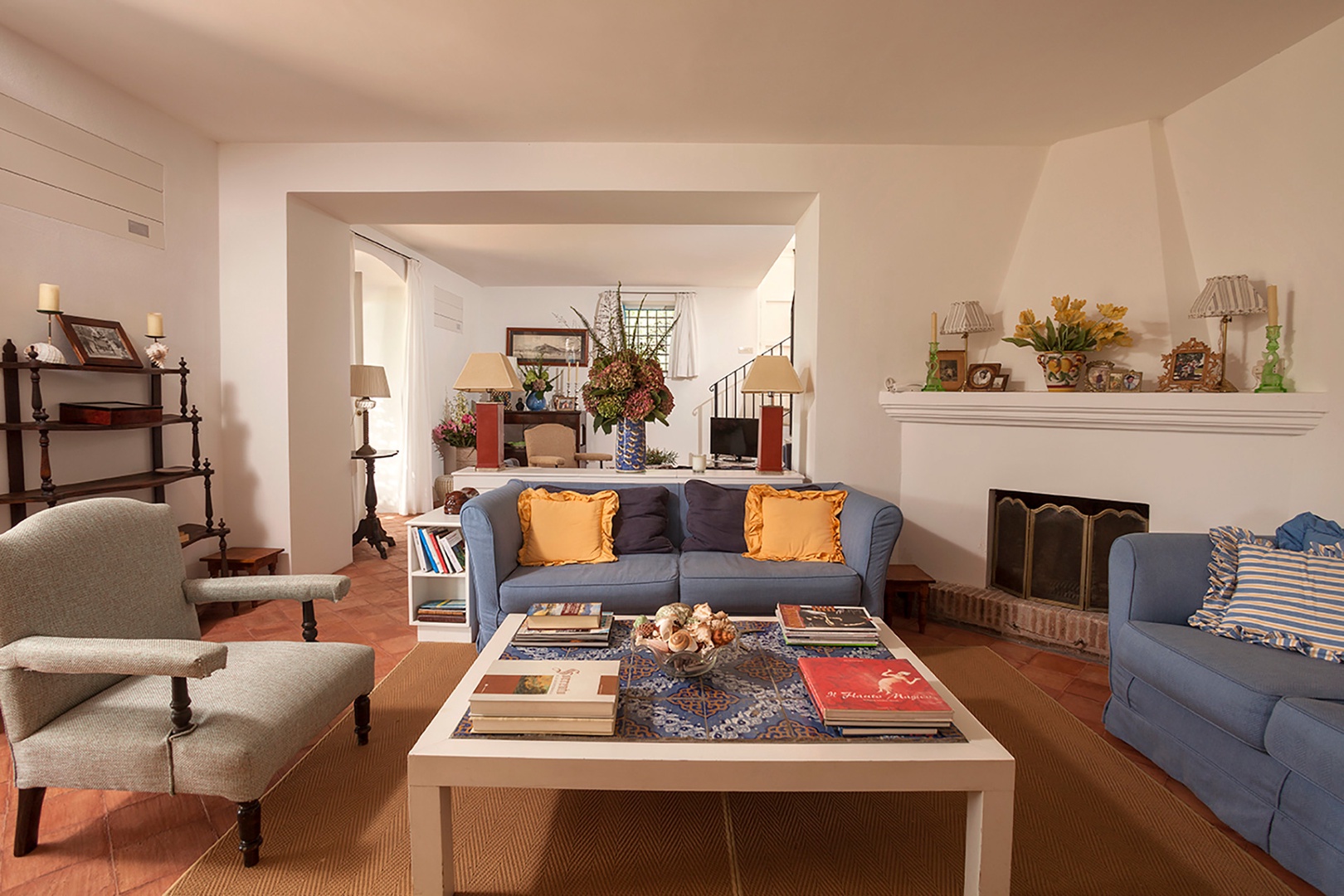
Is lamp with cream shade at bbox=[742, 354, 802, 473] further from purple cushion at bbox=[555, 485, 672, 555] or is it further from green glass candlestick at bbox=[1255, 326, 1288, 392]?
green glass candlestick at bbox=[1255, 326, 1288, 392]

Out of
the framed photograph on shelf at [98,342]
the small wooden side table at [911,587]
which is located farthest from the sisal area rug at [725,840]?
the framed photograph on shelf at [98,342]

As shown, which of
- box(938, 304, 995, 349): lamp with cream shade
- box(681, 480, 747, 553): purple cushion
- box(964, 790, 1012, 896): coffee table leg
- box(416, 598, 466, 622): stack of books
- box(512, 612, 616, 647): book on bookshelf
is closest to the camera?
box(964, 790, 1012, 896): coffee table leg

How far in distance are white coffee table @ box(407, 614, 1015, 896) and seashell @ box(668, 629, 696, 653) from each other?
1.11ft

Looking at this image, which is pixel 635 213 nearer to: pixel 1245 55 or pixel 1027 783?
pixel 1245 55

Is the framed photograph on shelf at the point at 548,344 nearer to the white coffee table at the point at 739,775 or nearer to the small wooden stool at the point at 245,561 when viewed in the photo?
the small wooden stool at the point at 245,561

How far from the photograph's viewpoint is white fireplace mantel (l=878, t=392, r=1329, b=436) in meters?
2.87

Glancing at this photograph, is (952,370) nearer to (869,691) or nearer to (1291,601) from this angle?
(1291,601)

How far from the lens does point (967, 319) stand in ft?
12.3

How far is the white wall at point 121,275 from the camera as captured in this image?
9.46ft

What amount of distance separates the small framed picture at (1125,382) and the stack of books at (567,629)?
2874 mm

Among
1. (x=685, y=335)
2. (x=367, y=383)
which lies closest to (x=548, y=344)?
(x=685, y=335)

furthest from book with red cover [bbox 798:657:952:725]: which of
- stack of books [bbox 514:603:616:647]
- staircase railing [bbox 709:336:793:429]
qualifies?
staircase railing [bbox 709:336:793:429]

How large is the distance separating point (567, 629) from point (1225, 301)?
3.21 m

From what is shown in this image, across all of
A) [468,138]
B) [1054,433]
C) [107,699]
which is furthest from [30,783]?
[1054,433]
